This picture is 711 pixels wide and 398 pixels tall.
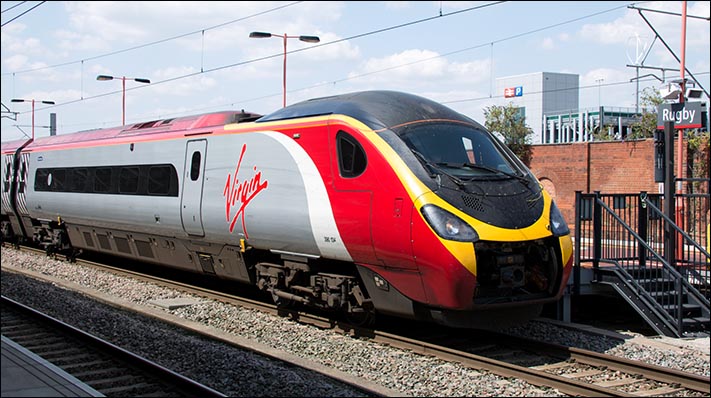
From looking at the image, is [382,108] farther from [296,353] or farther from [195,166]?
[195,166]

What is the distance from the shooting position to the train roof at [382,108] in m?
8.92

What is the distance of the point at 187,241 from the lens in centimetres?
1253

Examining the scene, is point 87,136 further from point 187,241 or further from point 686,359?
point 686,359

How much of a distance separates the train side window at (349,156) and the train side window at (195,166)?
3751mm

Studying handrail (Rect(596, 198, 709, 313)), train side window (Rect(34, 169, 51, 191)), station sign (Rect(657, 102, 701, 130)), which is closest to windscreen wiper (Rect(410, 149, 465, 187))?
handrail (Rect(596, 198, 709, 313))

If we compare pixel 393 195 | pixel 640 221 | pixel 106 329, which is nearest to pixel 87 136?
pixel 106 329

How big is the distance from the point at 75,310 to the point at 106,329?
5.92ft

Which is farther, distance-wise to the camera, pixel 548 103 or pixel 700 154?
pixel 548 103

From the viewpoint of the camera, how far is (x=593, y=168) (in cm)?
2859

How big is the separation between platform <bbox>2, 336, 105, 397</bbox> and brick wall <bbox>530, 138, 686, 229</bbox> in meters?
21.7

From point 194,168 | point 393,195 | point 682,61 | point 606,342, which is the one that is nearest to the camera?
point 393,195

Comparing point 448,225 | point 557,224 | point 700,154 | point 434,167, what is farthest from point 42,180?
point 700,154

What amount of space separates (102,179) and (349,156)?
26.6 feet

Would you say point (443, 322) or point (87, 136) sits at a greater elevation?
point (87, 136)
